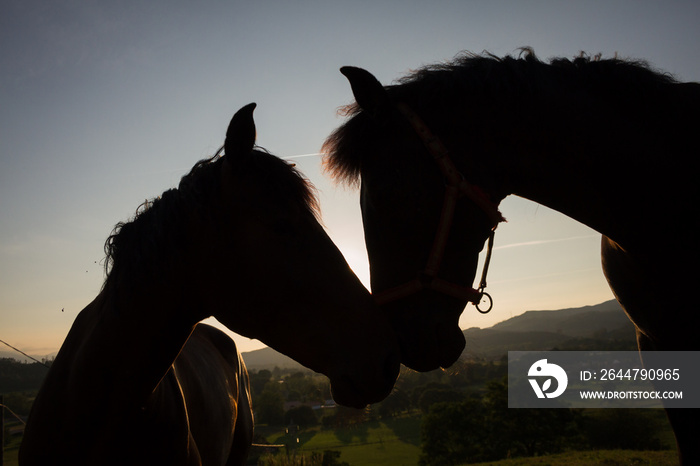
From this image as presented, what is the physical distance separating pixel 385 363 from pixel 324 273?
0.55m

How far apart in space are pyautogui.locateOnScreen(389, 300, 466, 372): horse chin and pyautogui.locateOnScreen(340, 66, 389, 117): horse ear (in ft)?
3.86

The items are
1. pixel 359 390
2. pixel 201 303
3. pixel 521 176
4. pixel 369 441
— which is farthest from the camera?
pixel 369 441

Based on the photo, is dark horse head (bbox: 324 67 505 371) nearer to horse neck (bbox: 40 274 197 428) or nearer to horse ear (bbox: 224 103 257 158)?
horse ear (bbox: 224 103 257 158)

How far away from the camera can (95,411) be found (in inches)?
83.4

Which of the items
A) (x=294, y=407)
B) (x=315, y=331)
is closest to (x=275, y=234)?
(x=315, y=331)

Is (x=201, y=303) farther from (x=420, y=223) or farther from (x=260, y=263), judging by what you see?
(x=420, y=223)

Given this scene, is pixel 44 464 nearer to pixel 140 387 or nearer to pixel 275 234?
pixel 140 387

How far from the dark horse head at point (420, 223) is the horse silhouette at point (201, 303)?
0.70ft

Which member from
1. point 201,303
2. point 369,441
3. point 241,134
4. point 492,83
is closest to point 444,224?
point 492,83

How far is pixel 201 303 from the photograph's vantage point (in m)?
2.26

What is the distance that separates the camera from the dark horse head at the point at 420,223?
222cm

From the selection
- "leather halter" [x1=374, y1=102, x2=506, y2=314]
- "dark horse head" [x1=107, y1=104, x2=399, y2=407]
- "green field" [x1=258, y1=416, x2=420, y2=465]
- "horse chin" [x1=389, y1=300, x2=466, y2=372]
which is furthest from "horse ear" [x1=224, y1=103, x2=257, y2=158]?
"green field" [x1=258, y1=416, x2=420, y2=465]

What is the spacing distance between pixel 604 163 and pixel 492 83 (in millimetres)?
763

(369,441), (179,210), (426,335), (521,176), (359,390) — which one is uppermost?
(521,176)
